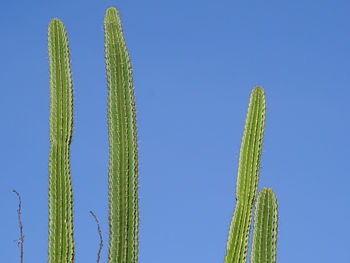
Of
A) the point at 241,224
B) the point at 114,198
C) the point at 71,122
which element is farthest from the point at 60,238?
the point at 241,224

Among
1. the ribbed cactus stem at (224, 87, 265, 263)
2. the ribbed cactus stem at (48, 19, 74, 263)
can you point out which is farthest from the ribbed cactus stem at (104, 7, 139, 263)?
the ribbed cactus stem at (224, 87, 265, 263)

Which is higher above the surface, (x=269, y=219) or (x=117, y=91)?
(x=117, y=91)

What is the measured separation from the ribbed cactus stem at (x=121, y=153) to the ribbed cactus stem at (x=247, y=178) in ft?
2.58

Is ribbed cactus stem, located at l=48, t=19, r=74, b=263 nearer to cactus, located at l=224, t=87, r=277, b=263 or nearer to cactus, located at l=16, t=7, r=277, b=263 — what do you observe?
cactus, located at l=16, t=7, r=277, b=263

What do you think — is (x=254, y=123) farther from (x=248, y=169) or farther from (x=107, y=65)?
(x=107, y=65)

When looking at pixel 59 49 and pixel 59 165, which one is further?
pixel 59 49

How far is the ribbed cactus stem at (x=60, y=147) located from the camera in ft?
17.1

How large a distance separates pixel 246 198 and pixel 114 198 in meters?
1.06

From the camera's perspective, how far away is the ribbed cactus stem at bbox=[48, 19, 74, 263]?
523cm

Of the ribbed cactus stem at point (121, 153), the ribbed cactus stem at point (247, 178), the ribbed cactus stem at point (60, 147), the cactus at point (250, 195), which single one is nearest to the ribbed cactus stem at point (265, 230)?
the cactus at point (250, 195)

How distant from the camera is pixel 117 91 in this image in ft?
18.0

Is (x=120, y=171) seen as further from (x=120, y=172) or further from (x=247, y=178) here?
(x=247, y=178)

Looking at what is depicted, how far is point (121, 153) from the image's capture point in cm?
534

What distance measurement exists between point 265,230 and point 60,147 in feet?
5.83
